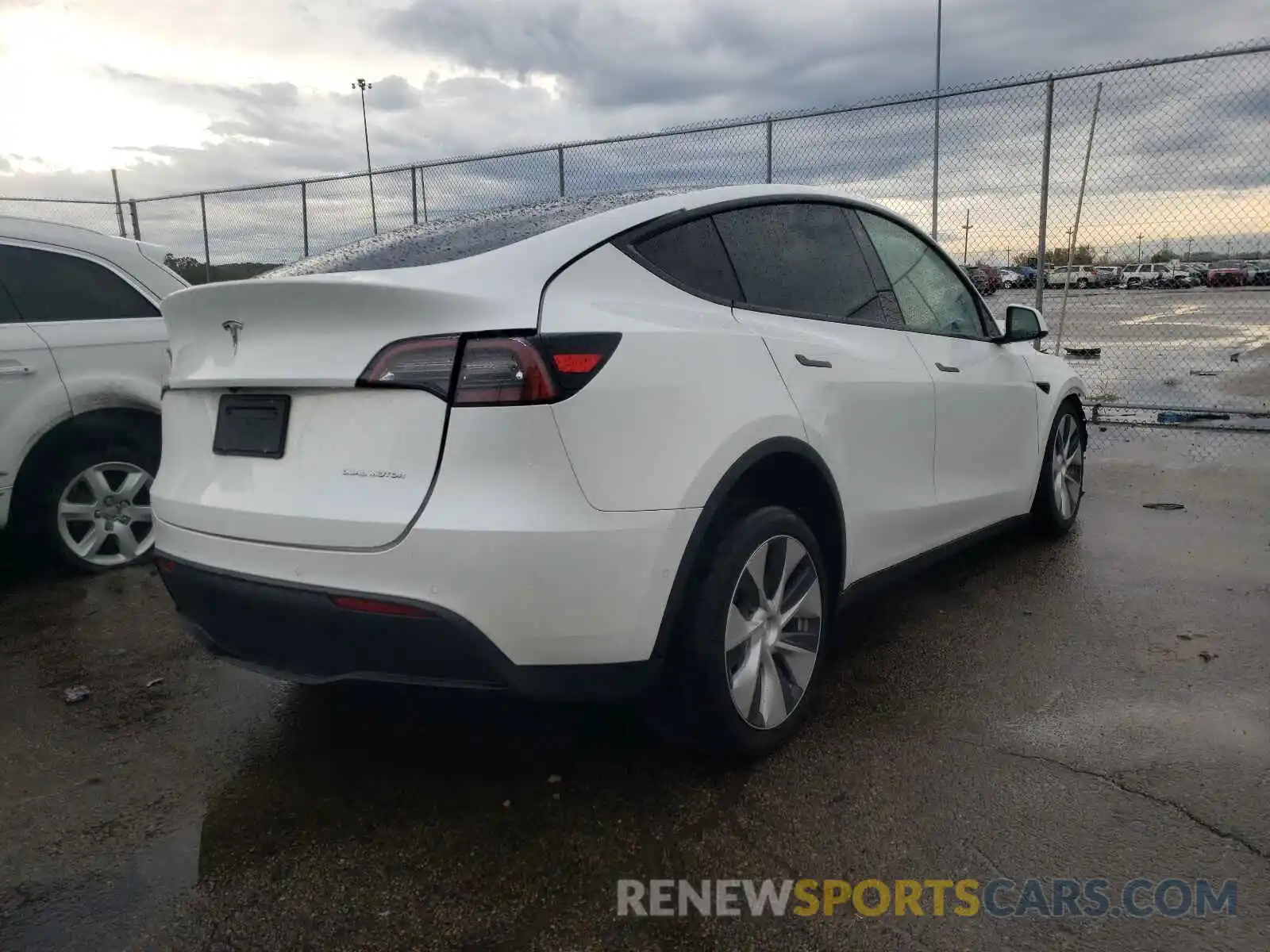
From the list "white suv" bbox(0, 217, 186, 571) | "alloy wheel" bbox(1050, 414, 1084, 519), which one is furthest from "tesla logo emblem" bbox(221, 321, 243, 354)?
"alloy wheel" bbox(1050, 414, 1084, 519)

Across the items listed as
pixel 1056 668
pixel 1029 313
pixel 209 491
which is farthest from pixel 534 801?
pixel 1029 313

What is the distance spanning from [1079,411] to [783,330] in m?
3.23

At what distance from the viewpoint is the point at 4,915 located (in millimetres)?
2289

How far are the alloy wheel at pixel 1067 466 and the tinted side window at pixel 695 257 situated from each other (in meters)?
2.88

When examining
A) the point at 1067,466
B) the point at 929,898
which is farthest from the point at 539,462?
the point at 1067,466

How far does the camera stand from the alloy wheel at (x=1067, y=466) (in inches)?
204

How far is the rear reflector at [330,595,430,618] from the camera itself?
231cm

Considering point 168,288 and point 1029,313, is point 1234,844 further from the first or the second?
point 168,288

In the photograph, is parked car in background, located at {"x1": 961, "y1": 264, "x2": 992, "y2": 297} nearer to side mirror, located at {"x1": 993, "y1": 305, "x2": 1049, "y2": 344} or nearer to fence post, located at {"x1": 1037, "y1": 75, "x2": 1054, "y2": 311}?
fence post, located at {"x1": 1037, "y1": 75, "x2": 1054, "y2": 311}

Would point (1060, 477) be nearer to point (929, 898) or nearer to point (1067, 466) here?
point (1067, 466)

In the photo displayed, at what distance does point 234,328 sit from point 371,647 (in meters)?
0.99

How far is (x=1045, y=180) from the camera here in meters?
7.76

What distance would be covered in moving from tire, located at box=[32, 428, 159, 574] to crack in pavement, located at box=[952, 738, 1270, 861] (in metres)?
4.06

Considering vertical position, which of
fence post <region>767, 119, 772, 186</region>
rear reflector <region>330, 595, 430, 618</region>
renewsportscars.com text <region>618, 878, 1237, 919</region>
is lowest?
renewsportscars.com text <region>618, 878, 1237, 919</region>
